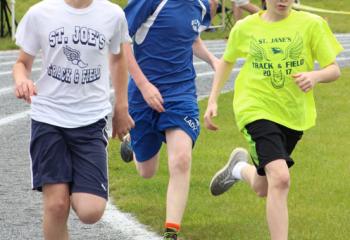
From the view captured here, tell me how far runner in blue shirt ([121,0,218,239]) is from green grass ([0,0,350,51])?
16554mm

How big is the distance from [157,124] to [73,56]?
5.41 ft

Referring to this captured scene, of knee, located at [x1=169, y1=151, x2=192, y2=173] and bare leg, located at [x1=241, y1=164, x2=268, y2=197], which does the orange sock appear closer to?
knee, located at [x1=169, y1=151, x2=192, y2=173]

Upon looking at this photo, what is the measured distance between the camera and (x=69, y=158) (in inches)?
247

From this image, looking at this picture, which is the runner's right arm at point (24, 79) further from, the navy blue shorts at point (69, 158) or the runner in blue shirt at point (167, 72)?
the runner in blue shirt at point (167, 72)

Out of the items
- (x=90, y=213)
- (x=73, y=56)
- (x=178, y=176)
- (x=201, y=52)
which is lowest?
(x=178, y=176)

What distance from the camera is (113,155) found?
1132 cm

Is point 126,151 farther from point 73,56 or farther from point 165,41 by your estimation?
point 73,56

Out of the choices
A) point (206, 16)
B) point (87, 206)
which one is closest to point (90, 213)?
point (87, 206)

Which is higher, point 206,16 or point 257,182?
point 206,16

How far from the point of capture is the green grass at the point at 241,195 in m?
7.79

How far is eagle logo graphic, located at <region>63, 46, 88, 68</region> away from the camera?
246 inches

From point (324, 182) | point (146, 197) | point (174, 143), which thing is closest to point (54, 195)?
point (174, 143)

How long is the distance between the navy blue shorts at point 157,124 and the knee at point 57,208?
5.54ft

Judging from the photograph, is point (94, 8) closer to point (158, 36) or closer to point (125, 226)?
point (158, 36)
